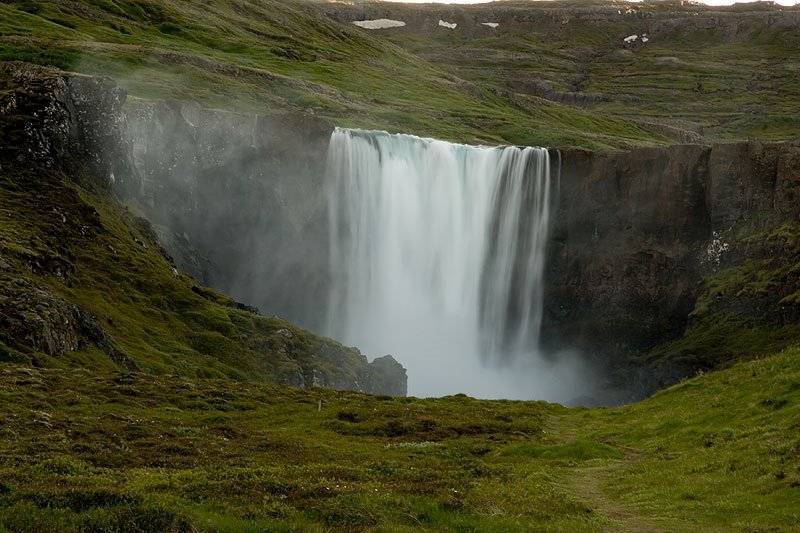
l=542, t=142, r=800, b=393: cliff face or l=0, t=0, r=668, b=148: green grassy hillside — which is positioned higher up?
l=0, t=0, r=668, b=148: green grassy hillside

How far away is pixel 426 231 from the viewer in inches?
4375

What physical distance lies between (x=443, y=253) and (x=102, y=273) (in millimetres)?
51401

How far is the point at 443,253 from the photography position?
11175 cm

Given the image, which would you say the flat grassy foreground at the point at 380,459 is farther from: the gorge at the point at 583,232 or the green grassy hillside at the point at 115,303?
the gorge at the point at 583,232

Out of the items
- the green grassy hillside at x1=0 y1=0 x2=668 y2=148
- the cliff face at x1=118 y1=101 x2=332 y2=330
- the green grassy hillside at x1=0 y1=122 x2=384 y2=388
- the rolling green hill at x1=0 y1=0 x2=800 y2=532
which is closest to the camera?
the rolling green hill at x1=0 y1=0 x2=800 y2=532

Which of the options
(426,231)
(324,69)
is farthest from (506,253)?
(324,69)

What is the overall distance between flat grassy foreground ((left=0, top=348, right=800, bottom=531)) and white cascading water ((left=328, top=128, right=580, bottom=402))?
51311 millimetres

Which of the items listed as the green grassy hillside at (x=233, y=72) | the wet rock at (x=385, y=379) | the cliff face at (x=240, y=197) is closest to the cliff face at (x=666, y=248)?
the wet rock at (x=385, y=379)

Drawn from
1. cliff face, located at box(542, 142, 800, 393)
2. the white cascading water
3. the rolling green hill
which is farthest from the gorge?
the rolling green hill

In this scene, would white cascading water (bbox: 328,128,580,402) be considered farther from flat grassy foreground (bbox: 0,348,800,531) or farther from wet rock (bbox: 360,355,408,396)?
flat grassy foreground (bbox: 0,348,800,531)

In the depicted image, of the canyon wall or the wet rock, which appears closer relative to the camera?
the wet rock

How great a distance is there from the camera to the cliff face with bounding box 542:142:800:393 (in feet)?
297

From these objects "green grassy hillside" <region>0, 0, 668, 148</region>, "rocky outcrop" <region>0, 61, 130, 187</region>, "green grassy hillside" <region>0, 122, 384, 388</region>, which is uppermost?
"green grassy hillside" <region>0, 0, 668, 148</region>

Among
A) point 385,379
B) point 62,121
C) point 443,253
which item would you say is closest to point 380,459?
point 385,379
